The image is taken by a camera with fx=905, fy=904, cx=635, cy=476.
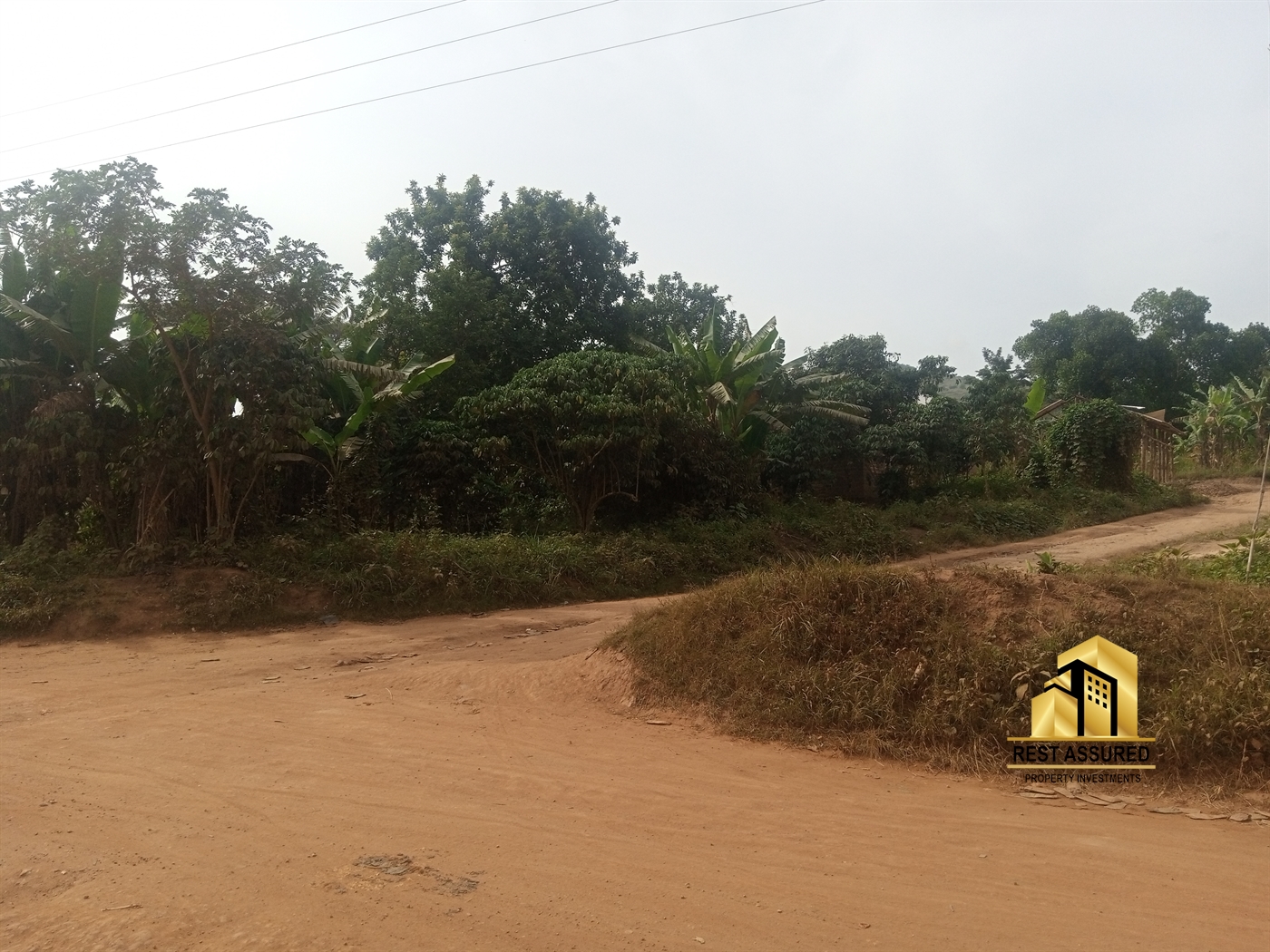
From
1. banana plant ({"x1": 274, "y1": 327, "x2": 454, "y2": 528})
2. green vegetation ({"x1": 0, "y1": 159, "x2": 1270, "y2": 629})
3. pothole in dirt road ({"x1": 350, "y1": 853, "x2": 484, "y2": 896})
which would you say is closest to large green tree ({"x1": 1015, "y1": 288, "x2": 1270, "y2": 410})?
green vegetation ({"x1": 0, "y1": 159, "x2": 1270, "y2": 629})

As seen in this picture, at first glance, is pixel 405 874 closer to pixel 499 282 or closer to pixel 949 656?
pixel 949 656

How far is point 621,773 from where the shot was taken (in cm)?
570

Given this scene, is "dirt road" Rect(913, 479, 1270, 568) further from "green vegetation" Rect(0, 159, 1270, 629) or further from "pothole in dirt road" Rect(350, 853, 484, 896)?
"pothole in dirt road" Rect(350, 853, 484, 896)

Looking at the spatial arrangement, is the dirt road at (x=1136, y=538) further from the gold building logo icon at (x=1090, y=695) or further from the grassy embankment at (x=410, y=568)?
the gold building logo icon at (x=1090, y=695)

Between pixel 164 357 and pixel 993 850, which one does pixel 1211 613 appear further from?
pixel 164 357

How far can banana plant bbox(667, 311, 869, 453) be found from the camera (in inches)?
779

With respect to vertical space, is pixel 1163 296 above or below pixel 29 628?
above

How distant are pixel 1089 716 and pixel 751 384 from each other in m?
14.6

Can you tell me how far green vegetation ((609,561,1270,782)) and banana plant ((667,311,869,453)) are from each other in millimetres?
12315

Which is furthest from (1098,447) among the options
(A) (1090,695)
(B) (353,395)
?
(A) (1090,695)

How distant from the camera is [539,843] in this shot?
4.54 metres

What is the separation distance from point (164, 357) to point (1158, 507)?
23.2 metres

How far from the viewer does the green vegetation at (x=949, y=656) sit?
5.59m

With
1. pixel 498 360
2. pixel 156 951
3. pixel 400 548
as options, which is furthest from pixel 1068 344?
pixel 156 951
